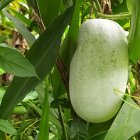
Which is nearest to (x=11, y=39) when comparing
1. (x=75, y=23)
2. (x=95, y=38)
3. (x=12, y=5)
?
(x=12, y=5)

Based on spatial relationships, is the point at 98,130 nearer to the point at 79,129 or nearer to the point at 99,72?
the point at 79,129

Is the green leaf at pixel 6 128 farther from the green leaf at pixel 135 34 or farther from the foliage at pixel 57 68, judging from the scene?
the green leaf at pixel 135 34

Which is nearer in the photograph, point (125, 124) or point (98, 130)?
point (125, 124)

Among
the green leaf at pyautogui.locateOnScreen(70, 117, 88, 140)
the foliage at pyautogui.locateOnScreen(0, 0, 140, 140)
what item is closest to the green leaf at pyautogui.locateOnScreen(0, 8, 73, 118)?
the foliage at pyautogui.locateOnScreen(0, 0, 140, 140)

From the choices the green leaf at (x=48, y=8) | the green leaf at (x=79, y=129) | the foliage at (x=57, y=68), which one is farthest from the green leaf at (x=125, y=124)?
the green leaf at (x=48, y=8)

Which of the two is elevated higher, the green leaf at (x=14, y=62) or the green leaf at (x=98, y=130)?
the green leaf at (x=14, y=62)

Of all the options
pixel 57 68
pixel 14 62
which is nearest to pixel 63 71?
pixel 57 68
